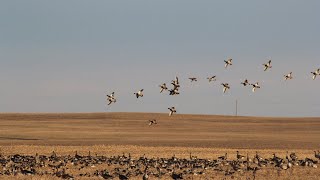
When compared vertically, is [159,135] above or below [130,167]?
above

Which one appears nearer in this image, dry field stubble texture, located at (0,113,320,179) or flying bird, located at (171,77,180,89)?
flying bird, located at (171,77,180,89)

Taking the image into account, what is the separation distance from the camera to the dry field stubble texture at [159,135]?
6262 centimetres

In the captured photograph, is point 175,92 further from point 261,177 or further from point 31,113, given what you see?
point 31,113

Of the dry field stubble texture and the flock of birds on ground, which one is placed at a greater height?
the dry field stubble texture

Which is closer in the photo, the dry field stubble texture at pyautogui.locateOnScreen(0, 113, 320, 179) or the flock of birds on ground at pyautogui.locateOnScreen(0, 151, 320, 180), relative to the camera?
the flock of birds on ground at pyautogui.locateOnScreen(0, 151, 320, 180)

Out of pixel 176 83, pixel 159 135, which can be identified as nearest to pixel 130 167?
pixel 176 83

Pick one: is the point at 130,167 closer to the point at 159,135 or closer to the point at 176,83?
the point at 176,83

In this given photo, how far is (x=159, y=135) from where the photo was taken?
4198 inches

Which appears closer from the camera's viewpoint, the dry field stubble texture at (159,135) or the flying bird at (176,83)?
the flying bird at (176,83)

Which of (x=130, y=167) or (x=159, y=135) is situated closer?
(x=130, y=167)

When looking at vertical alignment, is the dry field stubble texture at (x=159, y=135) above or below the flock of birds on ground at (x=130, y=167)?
above

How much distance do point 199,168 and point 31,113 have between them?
150m

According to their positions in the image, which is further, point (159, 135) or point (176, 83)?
point (159, 135)

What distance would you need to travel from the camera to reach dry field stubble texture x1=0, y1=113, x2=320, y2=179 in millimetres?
62625
